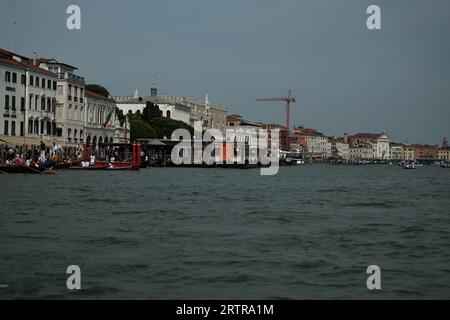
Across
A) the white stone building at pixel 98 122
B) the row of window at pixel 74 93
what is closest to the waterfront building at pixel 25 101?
the row of window at pixel 74 93

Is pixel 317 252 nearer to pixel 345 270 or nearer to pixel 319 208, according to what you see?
pixel 345 270

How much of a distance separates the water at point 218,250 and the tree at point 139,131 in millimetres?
60424

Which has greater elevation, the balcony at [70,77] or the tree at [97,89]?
the tree at [97,89]

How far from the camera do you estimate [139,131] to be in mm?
81938

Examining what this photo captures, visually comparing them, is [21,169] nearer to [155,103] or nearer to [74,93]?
[74,93]

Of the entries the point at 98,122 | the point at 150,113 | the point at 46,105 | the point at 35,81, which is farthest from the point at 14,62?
the point at 150,113

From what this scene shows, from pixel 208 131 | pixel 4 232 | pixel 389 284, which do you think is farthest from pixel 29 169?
pixel 208 131

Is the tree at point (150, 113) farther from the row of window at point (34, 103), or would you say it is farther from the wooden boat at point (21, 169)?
the wooden boat at point (21, 169)

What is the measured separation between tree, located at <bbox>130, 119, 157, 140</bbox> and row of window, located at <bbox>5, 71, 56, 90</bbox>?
2506 centimetres

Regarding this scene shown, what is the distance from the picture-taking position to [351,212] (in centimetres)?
1906

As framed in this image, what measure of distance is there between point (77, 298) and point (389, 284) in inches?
153

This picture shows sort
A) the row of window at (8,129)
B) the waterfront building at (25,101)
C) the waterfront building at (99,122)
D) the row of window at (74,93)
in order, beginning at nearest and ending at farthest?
the waterfront building at (25,101) < the row of window at (8,129) < the row of window at (74,93) < the waterfront building at (99,122)

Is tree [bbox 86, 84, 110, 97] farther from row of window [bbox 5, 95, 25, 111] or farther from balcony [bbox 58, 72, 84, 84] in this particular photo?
row of window [bbox 5, 95, 25, 111]

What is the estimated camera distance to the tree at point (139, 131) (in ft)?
264
